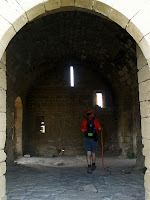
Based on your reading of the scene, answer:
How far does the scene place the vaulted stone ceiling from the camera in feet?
20.1

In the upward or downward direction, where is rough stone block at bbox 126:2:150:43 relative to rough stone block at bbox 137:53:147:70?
upward

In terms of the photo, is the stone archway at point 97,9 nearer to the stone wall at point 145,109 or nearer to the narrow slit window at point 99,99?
the stone wall at point 145,109

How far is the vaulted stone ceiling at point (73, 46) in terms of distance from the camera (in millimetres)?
6113

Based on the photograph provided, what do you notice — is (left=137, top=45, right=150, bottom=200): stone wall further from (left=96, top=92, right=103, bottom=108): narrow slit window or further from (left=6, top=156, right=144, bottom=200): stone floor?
(left=96, top=92, right=103, bottom=108): narrow slit window

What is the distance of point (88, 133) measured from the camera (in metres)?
6.15

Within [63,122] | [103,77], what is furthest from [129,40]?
[63,122]

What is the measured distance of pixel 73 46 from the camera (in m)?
8.46

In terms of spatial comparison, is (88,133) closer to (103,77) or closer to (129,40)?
(129,40)

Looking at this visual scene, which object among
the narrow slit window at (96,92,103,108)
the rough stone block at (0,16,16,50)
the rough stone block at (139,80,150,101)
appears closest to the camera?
the rough stone block at (0,16,16,50)

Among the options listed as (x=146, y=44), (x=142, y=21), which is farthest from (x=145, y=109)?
(x=142, y=21)

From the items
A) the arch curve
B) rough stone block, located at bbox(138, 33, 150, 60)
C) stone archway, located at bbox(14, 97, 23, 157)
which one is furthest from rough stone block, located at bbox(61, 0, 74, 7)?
stone archway, located at bbox(14, 97, 23, 157)

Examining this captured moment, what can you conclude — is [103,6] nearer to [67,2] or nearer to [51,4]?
[67,2]

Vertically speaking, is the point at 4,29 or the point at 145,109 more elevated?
the point at 4,29

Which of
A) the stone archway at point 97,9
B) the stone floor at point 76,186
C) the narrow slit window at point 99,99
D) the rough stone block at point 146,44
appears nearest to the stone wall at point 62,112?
the narrow slit window at point 99,99
